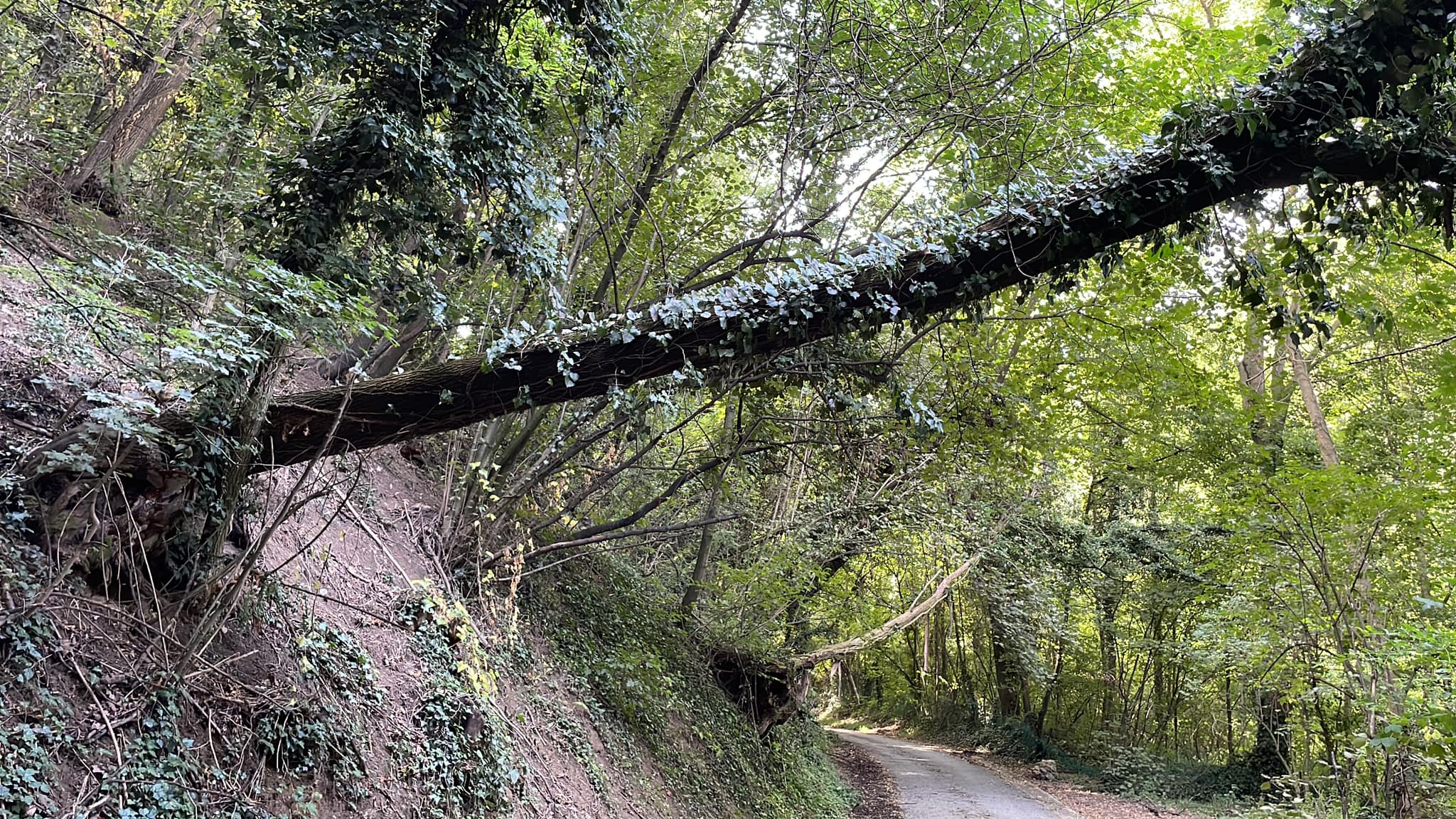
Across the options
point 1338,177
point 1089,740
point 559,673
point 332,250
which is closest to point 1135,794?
point 1089,740

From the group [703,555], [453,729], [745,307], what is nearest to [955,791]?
[703,555]

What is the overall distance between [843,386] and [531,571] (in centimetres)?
353

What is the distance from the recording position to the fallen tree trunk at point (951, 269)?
316 cm

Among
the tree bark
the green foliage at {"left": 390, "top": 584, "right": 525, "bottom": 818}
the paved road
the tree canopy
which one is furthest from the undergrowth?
the tree bark

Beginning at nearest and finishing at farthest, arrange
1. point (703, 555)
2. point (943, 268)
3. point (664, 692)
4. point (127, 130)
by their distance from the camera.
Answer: point (943, 268) → point (127, 130) → point (664, 692) → point (703, 555)

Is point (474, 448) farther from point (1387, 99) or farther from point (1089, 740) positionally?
point (1089, 740)

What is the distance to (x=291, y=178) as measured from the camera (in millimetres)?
4281

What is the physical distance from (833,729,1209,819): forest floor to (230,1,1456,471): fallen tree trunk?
10.4 meters

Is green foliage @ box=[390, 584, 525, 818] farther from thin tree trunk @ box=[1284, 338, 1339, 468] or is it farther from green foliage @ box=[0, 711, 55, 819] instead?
thin tree trunk @ box=[1284, 338, 1339, 468]

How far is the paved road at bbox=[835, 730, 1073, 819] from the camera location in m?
12.1

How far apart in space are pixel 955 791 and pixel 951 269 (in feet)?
43.3

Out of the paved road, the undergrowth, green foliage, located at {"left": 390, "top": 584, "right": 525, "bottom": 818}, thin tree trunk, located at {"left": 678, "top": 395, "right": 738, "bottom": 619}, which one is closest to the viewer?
green foliage, located at {"left": 390, "top": 584, "right": 525, "bottom": 818}

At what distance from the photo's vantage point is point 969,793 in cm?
1408

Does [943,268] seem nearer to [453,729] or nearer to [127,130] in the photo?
[453,729]
